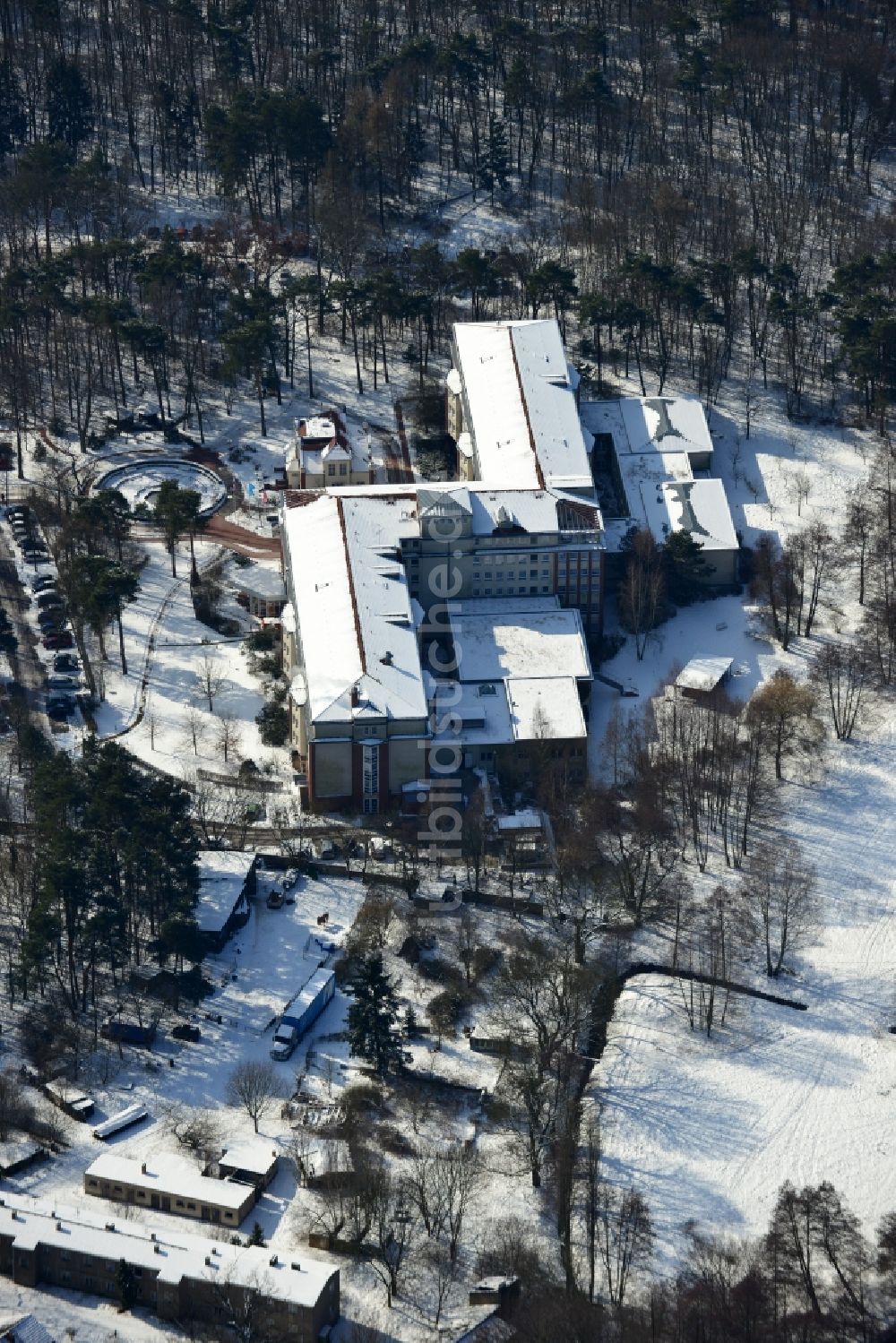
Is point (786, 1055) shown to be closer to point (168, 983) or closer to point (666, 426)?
point (168, 983)

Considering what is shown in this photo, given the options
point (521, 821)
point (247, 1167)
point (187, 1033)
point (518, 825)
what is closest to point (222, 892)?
point (187, 1033)

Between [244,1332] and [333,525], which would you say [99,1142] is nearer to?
[244,1332]

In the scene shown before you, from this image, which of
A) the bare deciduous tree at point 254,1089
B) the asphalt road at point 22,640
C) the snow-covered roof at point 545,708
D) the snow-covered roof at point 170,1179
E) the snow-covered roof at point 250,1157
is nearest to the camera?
the snow-covered roof at point 170,1179

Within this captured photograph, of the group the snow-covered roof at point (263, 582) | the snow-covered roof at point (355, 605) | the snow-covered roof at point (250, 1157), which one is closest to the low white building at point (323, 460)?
the snow-covered roof at point (263, 582)

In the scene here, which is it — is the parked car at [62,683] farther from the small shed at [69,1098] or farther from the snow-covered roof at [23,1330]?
the snow-covered roof at [23,1330]

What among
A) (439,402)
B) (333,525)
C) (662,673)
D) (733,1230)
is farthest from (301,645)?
(733,1230)

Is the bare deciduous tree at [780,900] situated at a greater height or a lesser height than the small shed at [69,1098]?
greater

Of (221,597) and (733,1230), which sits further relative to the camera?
(221,597)
